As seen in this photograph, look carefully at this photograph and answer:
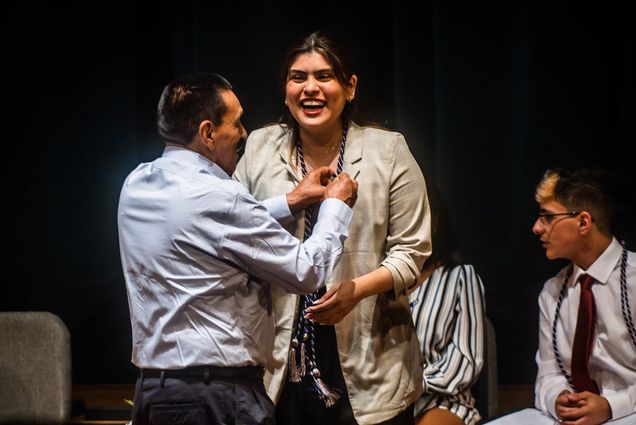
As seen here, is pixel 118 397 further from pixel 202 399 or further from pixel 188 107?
pixel 188 107

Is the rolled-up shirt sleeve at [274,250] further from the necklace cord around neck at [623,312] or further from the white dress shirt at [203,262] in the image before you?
the necklace cord around neck at [623,312]

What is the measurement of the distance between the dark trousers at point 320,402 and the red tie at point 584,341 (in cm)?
90

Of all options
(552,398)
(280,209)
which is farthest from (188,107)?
(552,398)

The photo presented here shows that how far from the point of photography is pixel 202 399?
1.95m

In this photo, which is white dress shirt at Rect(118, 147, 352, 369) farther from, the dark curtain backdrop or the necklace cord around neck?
the dark curtain backdrop

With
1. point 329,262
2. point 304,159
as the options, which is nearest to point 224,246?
point 329,262

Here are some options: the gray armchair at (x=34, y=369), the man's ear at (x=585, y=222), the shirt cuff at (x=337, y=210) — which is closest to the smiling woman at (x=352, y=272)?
the shirt cuff at (x=337, y=210)

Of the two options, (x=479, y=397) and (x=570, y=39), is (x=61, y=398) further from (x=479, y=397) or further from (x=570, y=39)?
(x=570, y=39)

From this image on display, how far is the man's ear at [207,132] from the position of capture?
2061 mm

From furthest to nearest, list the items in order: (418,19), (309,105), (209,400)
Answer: (418,19) → (309,105) → (209,400)

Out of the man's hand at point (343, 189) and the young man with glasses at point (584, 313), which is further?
the young man with glasses at point (584, 313)

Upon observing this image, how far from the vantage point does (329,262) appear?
2033mm

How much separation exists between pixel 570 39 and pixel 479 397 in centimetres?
135

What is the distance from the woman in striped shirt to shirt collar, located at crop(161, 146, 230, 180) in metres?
1.25
